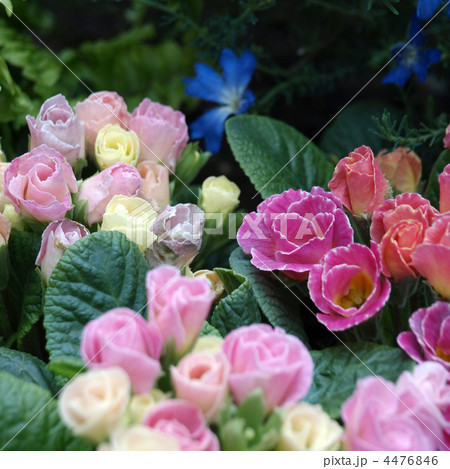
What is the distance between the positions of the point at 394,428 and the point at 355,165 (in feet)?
1.05

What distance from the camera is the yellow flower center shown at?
692mm

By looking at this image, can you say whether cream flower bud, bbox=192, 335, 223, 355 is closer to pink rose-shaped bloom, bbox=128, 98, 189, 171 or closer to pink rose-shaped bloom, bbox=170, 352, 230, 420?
pink rose-shaped bloom, bbox=170, 352, 230, 420

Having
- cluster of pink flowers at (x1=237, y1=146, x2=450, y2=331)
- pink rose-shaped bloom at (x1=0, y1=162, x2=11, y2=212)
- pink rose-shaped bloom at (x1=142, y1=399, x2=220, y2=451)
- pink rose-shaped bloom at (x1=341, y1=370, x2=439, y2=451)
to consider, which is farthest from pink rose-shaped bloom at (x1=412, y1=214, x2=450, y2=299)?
pink rose-shaped bloom at (x1=0, y1=162, x2=11, y2=212)

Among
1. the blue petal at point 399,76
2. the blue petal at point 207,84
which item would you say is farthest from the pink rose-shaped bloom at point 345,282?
the blue petal at point 207,84

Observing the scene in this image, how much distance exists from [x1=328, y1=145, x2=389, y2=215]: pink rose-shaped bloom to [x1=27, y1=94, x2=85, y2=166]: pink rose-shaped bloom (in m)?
0.32

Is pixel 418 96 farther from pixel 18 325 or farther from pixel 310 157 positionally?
pixel 18 325

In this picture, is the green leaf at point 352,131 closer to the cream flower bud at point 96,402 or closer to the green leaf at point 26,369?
the green leaf at point 26,369

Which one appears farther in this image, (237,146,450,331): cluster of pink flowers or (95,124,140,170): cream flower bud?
(95,124,140,170): cream flower bud

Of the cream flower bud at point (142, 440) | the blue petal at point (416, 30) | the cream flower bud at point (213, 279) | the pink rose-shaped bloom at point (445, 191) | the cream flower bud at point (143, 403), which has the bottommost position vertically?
the cream flower bud at point (213, 279)

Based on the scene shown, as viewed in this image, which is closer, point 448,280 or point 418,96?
point 448,280

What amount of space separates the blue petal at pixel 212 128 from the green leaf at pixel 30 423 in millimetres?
640

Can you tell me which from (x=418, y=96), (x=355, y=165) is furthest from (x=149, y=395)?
(x=418, y=96)

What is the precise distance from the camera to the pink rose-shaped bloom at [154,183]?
863 millimetres

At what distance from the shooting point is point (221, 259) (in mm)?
991
